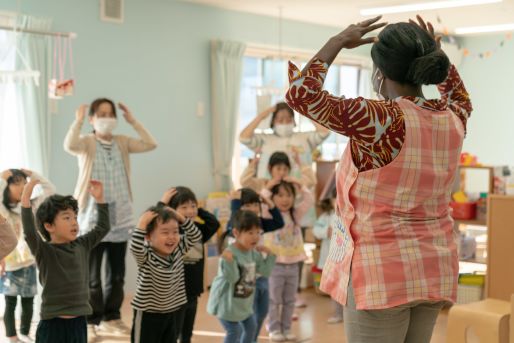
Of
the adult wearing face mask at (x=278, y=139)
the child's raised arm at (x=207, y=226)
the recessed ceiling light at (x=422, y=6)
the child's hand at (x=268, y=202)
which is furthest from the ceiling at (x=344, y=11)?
the child's raised arm at (x=207, y=226)

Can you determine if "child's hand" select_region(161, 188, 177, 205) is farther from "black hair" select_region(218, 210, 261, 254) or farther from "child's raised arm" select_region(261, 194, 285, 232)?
"child's raised arm" select_region(261, 194, 285, 232)

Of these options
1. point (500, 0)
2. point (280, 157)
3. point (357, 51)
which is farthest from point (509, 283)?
point (357, 51)

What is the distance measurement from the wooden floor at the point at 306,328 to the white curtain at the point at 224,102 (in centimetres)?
144

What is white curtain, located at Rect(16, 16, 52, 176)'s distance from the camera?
489cm

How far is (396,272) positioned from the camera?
1.59 meters

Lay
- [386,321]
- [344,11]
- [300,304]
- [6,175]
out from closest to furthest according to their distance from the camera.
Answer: [386,321], [6,175], [300,304], [344,11]

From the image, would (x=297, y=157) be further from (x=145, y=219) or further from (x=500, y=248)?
(x=145, y=219)

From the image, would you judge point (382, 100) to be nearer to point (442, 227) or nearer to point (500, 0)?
point (442, 227)

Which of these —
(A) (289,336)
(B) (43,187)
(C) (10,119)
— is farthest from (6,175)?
(A) (289,336)

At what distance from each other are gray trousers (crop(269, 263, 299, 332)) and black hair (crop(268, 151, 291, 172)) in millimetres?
739

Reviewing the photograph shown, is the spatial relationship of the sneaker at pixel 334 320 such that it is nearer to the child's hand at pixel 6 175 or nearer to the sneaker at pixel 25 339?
the sneaker at pixel 25 339

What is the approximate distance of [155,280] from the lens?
10.2 feet

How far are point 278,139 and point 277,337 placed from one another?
153cm

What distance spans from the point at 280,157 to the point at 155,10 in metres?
1.90
